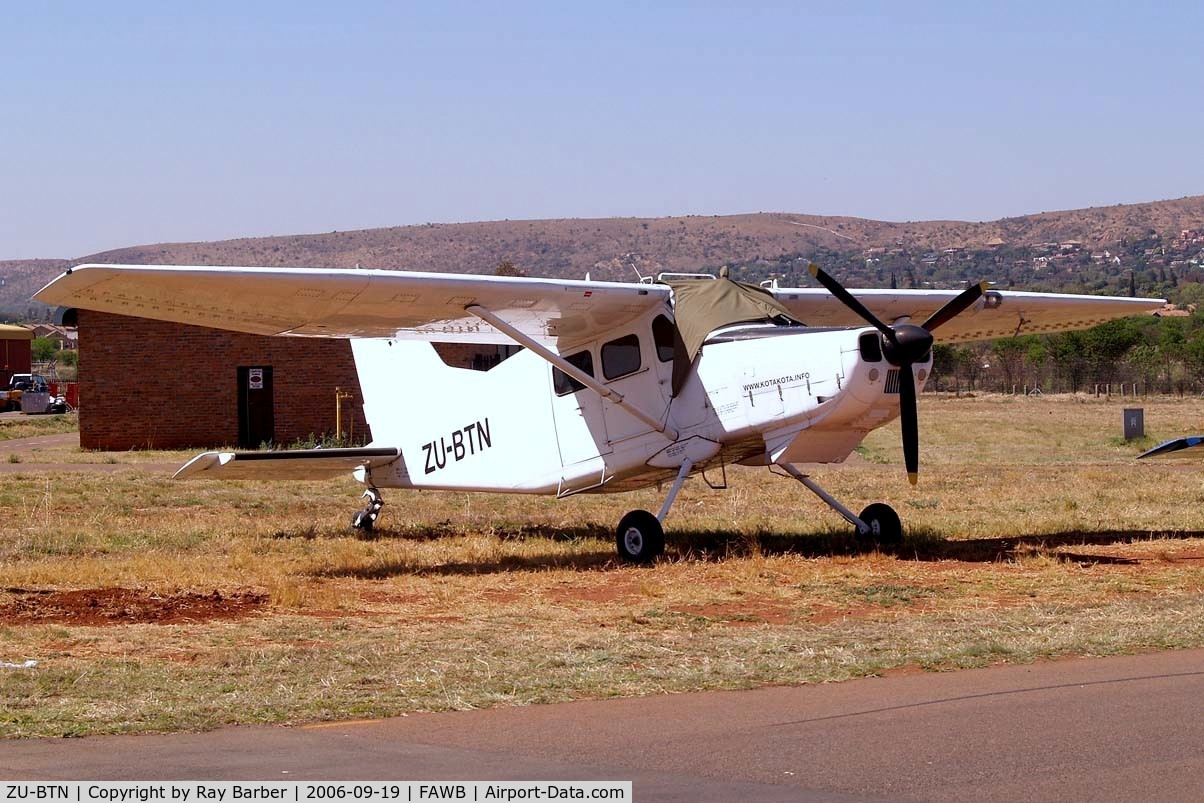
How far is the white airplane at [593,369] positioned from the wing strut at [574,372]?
0.08 feet

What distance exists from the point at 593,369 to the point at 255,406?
24.1m

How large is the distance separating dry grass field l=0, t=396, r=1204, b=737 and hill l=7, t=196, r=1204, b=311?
5555 inches

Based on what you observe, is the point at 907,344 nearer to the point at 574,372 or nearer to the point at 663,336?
the point at 663,336

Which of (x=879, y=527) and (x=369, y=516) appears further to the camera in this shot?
(x=369, y=516)

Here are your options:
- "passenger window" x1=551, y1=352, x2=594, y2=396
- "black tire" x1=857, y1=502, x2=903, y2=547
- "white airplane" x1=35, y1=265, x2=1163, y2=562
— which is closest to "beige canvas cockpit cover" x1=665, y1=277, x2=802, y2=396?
"white airplane" x1=35, y1=265, x2=1163, y2=562

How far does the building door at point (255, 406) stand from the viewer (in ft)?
123

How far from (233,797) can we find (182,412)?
3350 centimetres

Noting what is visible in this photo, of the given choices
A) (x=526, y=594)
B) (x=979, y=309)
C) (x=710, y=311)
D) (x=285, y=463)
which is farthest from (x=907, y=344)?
(x=285, y=463)

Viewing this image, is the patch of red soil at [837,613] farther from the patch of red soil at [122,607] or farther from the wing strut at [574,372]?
the patch of red soil at [122,607]

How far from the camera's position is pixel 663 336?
14.9 m

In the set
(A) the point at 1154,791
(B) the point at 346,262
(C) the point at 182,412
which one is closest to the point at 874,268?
(B) the point at 346,262

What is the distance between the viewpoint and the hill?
17038 cm

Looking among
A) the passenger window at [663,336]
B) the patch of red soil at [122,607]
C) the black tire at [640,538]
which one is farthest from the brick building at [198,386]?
the patch of red soil at [122,607]

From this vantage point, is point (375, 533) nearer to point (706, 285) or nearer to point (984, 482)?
point (706, 285)
